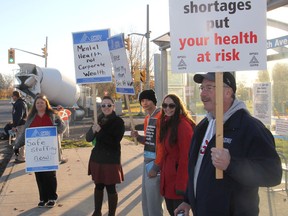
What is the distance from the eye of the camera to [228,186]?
2.45 m

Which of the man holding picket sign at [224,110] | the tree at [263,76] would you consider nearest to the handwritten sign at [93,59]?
the tree at [263,76]

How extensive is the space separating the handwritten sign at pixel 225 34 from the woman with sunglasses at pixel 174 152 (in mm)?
1318

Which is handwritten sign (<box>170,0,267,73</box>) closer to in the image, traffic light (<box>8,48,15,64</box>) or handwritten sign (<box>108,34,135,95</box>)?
handwritten sign (<box>108,34,135,95</box>)

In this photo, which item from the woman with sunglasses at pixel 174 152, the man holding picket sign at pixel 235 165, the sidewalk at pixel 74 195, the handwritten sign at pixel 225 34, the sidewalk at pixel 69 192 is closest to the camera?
the man holding picket sign at pixel 235 165

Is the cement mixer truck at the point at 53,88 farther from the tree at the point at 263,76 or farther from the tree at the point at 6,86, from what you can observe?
the tree at the point at 6,86

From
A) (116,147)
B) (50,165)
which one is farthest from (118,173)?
(50,165)

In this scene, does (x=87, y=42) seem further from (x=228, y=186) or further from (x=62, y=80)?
(x=62, y=80)

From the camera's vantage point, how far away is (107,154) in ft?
16.9

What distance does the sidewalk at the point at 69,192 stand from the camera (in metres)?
5.96

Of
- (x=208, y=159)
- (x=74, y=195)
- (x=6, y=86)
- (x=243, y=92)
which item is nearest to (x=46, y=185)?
(x=74, y=195)

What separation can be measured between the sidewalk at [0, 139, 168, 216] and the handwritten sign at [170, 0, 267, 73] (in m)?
3.74

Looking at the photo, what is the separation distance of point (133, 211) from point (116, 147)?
1.29m

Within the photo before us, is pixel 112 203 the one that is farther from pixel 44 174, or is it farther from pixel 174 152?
pixel 174 152

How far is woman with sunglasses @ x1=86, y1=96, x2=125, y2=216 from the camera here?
5.14 m
